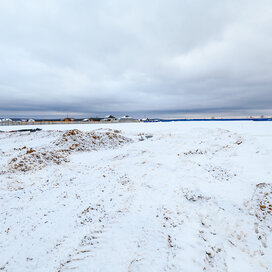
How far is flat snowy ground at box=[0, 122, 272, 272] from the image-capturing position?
3.79m

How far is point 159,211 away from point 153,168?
13.8 feet

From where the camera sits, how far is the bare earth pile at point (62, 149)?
11180mm

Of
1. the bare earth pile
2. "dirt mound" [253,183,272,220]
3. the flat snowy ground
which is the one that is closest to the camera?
the flat snowy ground

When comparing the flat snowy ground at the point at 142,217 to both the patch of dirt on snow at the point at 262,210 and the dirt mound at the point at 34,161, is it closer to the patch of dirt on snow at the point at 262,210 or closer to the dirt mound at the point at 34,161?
the patch of dirt on snow at the point at 262,210

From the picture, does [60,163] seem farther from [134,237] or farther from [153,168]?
[134,237]

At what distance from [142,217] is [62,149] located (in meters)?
13.1

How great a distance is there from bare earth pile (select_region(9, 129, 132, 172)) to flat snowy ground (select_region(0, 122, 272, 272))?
3.80ft

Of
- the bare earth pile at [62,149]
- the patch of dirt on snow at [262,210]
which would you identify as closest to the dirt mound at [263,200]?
the patch of dirt on snow at [262,210]

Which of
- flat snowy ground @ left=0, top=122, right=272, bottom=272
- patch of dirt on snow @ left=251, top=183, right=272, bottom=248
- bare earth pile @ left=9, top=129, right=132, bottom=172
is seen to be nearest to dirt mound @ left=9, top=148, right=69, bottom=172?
bare earth pile @ left=9, top=129, right=132, bottom=172

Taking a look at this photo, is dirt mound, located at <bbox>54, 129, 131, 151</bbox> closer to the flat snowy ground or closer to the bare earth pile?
the bare earth pile

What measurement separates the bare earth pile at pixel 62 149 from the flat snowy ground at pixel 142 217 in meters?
1.16

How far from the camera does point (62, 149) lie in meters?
15.9

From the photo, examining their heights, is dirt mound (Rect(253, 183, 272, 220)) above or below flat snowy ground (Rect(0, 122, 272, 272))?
above

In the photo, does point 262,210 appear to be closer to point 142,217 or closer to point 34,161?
point 142,217
